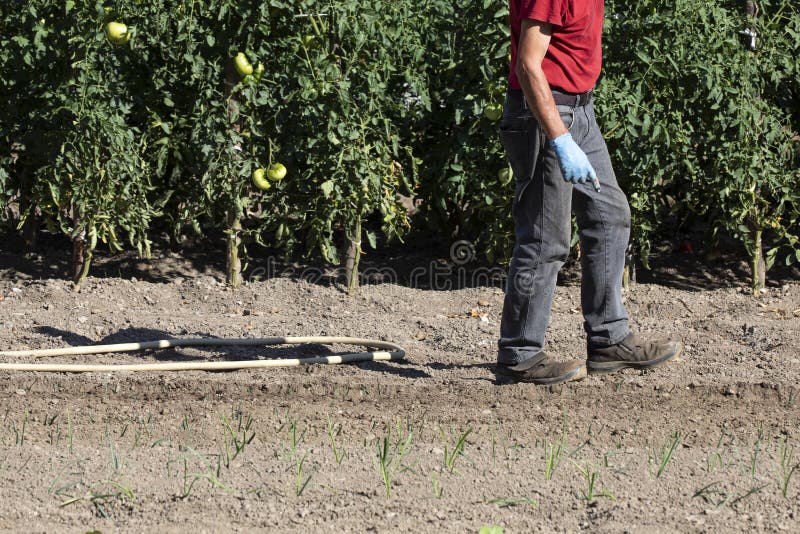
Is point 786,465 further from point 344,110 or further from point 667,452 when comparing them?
point 344,110

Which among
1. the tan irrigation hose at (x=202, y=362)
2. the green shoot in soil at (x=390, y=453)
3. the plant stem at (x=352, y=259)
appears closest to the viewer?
the green shoot in soil at (x=390, y=453)

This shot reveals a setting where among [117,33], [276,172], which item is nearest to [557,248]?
[276,172]

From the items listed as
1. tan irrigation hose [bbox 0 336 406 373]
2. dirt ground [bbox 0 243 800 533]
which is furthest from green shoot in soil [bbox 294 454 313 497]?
tan irrigation hose [bbox 0 336 406 373]

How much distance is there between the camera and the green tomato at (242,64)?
514 centimetres

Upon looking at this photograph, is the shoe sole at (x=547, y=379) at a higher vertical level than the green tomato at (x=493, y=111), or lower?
lower

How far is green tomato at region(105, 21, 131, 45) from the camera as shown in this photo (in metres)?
5.04

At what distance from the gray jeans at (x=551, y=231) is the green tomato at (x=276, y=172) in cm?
165

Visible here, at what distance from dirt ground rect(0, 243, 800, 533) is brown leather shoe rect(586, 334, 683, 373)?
67mm

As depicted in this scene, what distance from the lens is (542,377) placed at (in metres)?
4.01

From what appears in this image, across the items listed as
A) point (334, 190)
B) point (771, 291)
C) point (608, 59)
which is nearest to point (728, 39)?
point (608, 59)

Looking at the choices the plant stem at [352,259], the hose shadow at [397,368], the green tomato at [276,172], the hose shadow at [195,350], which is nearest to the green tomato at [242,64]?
the green tomato at [276,172]

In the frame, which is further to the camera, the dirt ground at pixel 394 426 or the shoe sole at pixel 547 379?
the shoe sole at pixel 547 379

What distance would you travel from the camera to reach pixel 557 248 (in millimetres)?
3914

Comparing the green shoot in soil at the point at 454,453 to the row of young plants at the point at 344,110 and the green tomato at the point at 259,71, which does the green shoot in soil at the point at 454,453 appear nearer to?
the row of young plants at the point at 344,110
